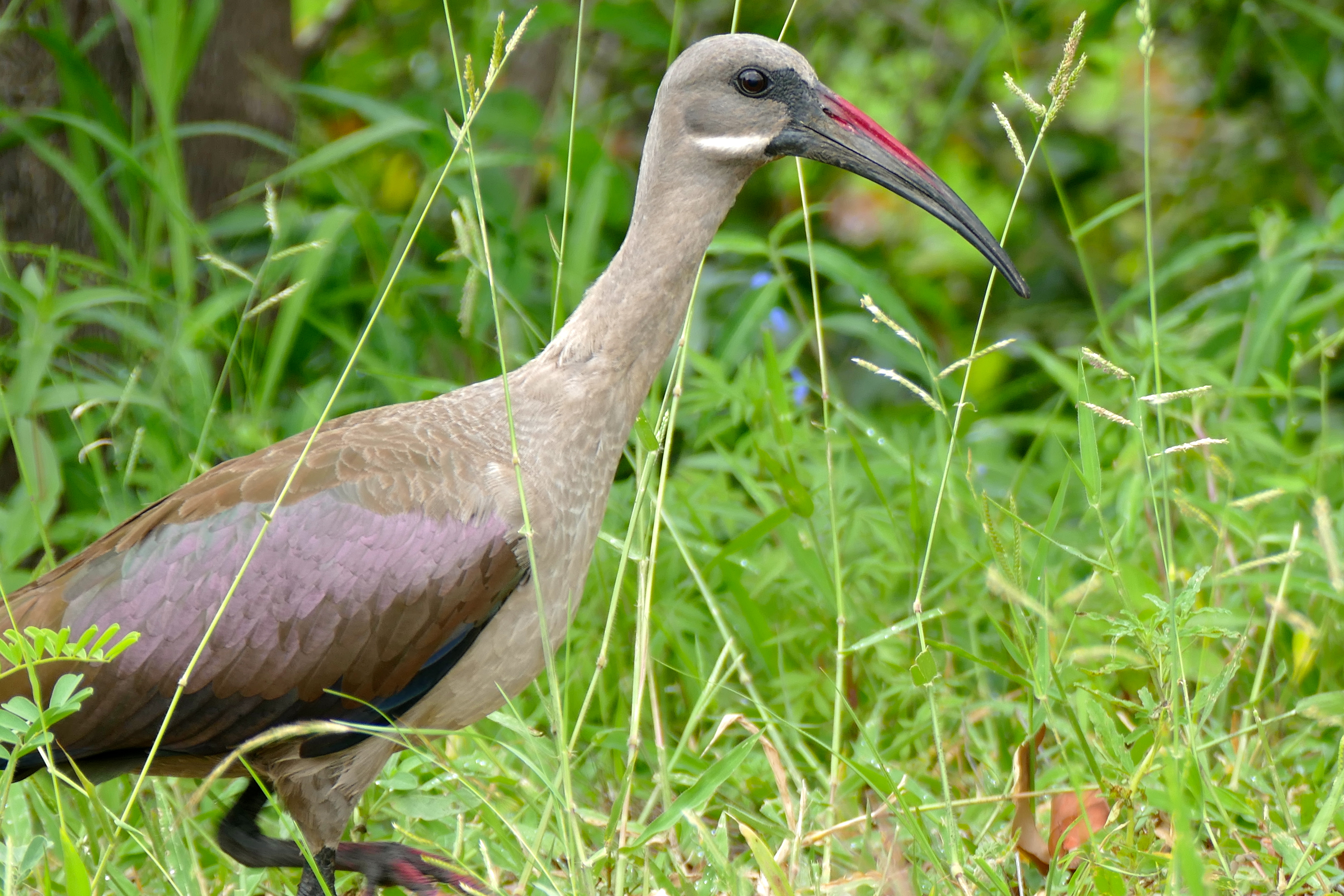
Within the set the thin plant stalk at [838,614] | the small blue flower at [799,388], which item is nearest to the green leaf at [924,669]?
the thin plant stalk at [838,614]

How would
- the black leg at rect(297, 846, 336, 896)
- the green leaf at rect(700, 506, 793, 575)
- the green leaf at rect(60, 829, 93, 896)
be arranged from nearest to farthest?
the green leaf at rect(60, 829, 93, 896), the black leg at rect(297, 846, 336, 896), the green leaf at rect(700, 506, 793, 575)

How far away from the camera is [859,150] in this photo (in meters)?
2.75

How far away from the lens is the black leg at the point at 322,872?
8.81ft

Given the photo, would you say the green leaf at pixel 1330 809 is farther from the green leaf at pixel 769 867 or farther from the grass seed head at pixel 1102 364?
the green leaf at pixel 769 867

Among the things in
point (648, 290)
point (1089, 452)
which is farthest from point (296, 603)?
Answer: point (1089, 452)

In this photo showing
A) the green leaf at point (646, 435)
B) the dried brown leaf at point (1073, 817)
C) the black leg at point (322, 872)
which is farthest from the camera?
the black leg at point (322, 872)

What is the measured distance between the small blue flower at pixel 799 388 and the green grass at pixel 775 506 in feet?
0.14

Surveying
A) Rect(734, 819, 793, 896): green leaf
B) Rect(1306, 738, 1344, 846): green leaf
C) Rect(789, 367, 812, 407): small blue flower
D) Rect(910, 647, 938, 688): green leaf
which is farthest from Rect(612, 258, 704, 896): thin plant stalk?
Rect(789, 367, 812, 407): small blue flower

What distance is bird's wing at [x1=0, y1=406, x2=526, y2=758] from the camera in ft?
8.41

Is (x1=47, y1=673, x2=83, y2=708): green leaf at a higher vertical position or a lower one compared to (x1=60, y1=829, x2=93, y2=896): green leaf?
higher

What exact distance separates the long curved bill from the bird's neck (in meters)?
0.16

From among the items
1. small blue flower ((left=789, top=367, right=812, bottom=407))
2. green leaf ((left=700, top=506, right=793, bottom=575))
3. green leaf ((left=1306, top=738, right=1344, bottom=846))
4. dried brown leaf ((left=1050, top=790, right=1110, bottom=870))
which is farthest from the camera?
small blue flower ((left=789, top=367, right=812, bottom=407))

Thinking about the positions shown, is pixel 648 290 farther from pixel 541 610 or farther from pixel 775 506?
pixel 775 506

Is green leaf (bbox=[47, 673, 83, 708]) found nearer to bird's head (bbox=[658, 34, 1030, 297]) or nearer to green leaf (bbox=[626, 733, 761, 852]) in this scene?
green leaf (bbox=[626, 733, 761, 852])
